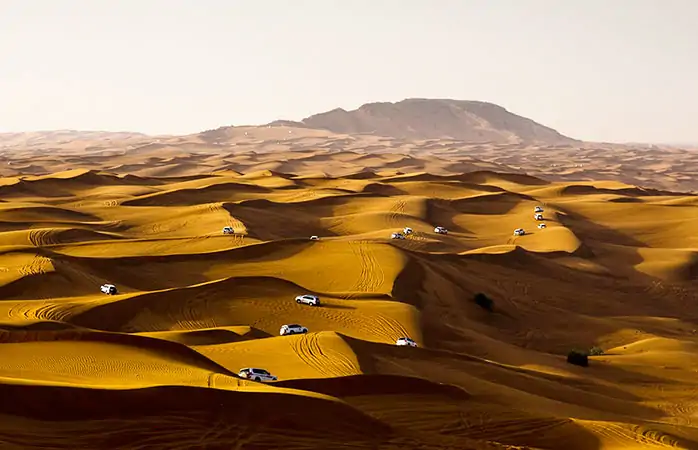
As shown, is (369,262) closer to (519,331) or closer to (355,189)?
(519,331)

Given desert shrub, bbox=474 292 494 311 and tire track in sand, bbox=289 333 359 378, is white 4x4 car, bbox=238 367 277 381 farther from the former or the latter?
desert shrub, bbox=474 292 494 311

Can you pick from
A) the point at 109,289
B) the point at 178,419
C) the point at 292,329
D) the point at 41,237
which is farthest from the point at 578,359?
the point at 41,237

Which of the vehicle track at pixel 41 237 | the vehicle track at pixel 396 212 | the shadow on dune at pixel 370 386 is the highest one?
the shadow on dune at pixel 370 386

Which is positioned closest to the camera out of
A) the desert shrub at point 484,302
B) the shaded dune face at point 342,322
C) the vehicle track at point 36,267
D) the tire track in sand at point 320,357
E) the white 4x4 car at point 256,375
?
the shaded dune face at point 342,322

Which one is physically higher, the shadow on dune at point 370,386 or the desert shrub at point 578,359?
the shadow on dune at point 370,386

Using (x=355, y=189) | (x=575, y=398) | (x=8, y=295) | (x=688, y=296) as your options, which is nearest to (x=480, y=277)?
(x=688, y=296)

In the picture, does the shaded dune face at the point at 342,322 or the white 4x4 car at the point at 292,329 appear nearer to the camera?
the shaded dune face at the point at 342,322

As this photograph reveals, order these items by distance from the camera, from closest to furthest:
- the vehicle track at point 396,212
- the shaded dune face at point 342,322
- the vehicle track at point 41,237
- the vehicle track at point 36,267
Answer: the shaded dune face at point 342,322
the vehicle track at point 36,267
the vehicle track at point 41,237
the vehicle track at point 396,212

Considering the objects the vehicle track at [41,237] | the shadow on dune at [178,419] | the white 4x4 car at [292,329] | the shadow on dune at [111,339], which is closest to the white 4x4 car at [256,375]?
the shadow on dune at [111,339]

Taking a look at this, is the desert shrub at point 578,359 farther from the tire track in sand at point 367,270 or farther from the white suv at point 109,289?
the white suv at point 109,289
